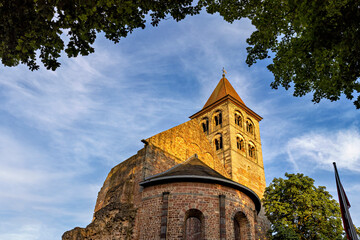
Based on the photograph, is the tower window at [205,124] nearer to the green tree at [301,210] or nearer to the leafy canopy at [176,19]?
the green tree at [301,210]

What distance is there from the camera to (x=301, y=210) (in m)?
20.0

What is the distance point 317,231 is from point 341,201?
1103cm

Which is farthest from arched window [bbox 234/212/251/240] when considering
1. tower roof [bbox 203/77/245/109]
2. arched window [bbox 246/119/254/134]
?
arched window [bbox 246/119/254/134]

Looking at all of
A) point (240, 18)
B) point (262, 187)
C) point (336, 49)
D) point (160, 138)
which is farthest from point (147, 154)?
point (262, 187)

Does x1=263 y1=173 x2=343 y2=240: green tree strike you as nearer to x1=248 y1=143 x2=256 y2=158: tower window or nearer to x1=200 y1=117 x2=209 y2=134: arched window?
x1=248 y1=143 x2=256 y2=158: tower window

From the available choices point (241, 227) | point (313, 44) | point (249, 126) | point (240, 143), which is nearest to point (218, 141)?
point (240, 143)

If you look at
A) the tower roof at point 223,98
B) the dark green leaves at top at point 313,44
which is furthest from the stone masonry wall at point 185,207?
the tower roof at point 223,98

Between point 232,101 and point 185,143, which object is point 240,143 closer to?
point 232,101

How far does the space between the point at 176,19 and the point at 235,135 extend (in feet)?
86.7

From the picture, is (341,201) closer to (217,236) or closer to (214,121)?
(217,236)

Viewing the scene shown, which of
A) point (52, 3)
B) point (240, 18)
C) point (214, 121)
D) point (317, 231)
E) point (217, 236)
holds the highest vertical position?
point (214, 121)

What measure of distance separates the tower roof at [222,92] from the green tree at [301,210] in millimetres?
16716

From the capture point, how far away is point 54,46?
6840 millimetres

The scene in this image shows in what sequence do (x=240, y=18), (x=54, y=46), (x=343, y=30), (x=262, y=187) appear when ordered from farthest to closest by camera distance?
1. (x=262, y=187)
2. (x=240, y=18)
3. (x=54, y=46)
4. (x=343, y=30)
